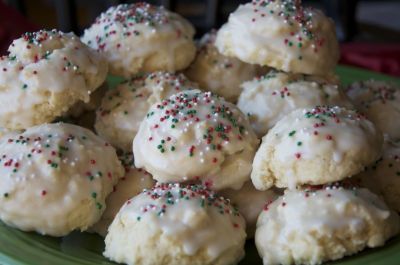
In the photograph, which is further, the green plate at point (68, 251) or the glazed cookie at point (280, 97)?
the glazed cookie at point (280, 97)

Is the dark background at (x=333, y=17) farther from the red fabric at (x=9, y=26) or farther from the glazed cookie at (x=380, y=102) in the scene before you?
the glazed cookie at (x=380, y=102)

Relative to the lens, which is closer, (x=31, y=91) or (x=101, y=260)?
(x=101, y=260)

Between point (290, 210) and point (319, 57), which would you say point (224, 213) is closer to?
point (290, 210)

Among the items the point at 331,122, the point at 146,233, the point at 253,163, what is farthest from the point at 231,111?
the point at 146,233

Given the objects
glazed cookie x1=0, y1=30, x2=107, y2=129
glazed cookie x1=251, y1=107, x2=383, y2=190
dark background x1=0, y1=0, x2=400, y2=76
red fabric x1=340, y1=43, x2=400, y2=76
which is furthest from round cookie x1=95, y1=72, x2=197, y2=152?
red fabric x1=340, y1=43, x2=400, y2=76

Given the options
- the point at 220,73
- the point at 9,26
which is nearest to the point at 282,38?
the point at 220,73

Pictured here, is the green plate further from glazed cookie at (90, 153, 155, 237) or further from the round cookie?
the round cookie

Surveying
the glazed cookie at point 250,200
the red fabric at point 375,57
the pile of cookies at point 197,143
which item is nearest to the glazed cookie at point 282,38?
the pile of cookies at point 197,143
